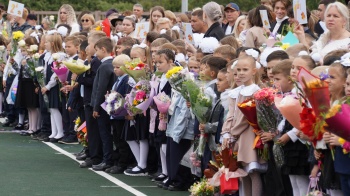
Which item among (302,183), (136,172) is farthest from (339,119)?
(136,172)

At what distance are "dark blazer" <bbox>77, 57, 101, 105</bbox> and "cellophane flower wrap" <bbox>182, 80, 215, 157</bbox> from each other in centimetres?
367

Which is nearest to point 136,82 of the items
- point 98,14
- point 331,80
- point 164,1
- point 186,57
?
point 186,57

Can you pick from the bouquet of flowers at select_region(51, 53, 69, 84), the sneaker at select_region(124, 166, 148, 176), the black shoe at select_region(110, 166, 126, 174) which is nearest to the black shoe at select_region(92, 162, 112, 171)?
the black shoe at select_region(110, 166, 126, 174)

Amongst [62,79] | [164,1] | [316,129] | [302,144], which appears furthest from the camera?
[164,1]

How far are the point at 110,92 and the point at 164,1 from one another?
2161 centimetres

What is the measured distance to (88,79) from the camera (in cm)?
1519

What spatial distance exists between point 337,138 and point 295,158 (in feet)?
3.94

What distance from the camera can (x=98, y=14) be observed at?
29812 millimetres

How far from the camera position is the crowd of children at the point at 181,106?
382 inches

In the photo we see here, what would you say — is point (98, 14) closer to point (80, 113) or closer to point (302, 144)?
point (80, 113)

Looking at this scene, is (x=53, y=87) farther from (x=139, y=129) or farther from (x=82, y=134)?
(x=139, y=129)

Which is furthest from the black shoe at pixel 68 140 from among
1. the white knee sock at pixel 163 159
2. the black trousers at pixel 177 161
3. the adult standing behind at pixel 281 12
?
the adult standing behind at pixel 281 12

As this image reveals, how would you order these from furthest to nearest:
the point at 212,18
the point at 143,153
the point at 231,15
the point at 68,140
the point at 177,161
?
1. the point at 68,140
2. the point at 231,15
3. the point at 212,18
4. the point at 143,153
5. the point at 177,161

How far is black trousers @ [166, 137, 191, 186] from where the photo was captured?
495 inches
